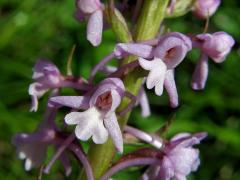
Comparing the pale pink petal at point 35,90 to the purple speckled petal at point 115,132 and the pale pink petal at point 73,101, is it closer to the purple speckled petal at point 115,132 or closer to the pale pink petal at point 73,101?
the pale pink petal at point 73,101

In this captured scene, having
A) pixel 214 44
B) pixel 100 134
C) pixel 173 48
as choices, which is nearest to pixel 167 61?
pixel 173 48

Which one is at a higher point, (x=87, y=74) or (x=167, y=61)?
(x=167, y=61)

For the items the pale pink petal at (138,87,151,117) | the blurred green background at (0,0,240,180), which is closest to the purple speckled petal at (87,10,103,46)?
the pale pink petal at (138,87,151,117)

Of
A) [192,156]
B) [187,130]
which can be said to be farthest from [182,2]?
[187,130]

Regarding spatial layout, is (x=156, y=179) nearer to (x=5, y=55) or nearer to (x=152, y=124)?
(x=152, y=124)

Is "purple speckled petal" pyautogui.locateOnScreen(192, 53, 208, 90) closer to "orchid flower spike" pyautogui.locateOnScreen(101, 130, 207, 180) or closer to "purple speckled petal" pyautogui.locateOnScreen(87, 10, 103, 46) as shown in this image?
"orchid flower spike" pyautogui.locateOnScreen(101, 130, 207, 180)

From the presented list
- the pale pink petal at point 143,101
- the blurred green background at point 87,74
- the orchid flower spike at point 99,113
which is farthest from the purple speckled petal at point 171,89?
the blurred green background at point 87,74

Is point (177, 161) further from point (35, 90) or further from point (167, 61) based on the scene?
point (35, 90)
